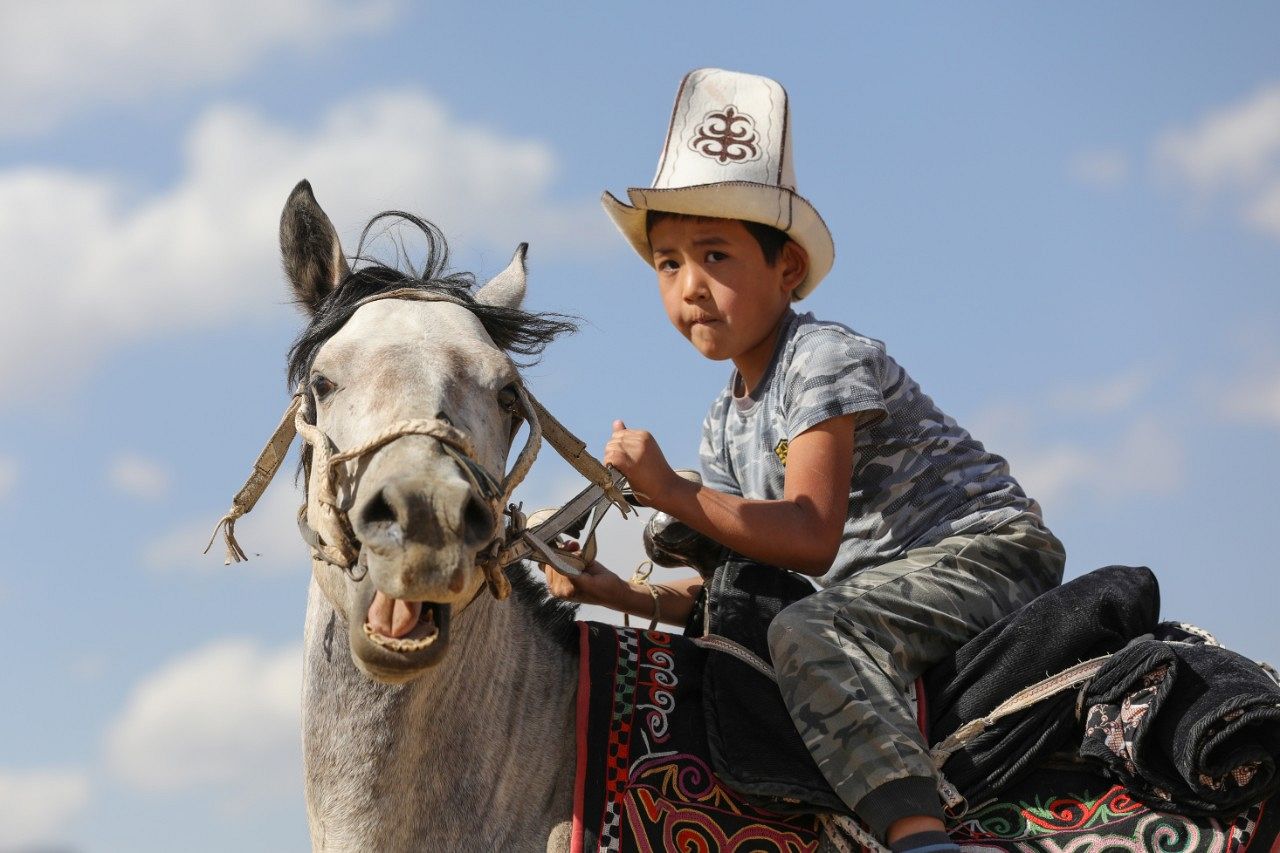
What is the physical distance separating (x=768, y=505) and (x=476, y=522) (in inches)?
45.4

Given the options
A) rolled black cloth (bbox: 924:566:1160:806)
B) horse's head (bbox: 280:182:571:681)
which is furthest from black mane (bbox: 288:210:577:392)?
rolled black cloth (bbox: 924:566:1160:806)

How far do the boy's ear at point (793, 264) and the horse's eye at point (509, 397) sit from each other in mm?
1312

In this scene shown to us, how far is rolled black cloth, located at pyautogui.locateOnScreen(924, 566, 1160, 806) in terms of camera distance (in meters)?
3.76

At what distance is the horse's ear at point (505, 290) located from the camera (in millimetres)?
4449

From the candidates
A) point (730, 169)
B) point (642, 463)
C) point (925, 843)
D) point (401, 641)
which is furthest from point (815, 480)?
point (401, 641)

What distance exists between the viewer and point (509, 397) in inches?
147

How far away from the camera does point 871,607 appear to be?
391 cm

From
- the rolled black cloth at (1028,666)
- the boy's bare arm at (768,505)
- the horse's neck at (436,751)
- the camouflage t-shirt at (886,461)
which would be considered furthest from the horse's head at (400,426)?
the rolled black cloth at (1028,666)

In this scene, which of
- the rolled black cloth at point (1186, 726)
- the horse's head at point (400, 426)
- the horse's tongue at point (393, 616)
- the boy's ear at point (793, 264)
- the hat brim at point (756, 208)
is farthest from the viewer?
the boy's ear at point (793, 264)

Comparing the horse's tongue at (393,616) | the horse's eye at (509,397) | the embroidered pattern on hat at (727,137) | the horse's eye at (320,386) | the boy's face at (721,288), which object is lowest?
the horse's tongue at (393,616)

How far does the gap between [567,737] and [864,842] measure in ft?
2.96

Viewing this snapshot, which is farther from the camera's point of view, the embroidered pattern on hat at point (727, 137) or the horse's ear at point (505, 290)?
the embroidered pattern on hat at point (727, 137)

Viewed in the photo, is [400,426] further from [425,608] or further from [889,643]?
[889,643]

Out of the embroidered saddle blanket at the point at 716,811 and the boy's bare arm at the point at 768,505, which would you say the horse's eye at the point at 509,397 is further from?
the embroidered saddle blanket at the point at 716,811
